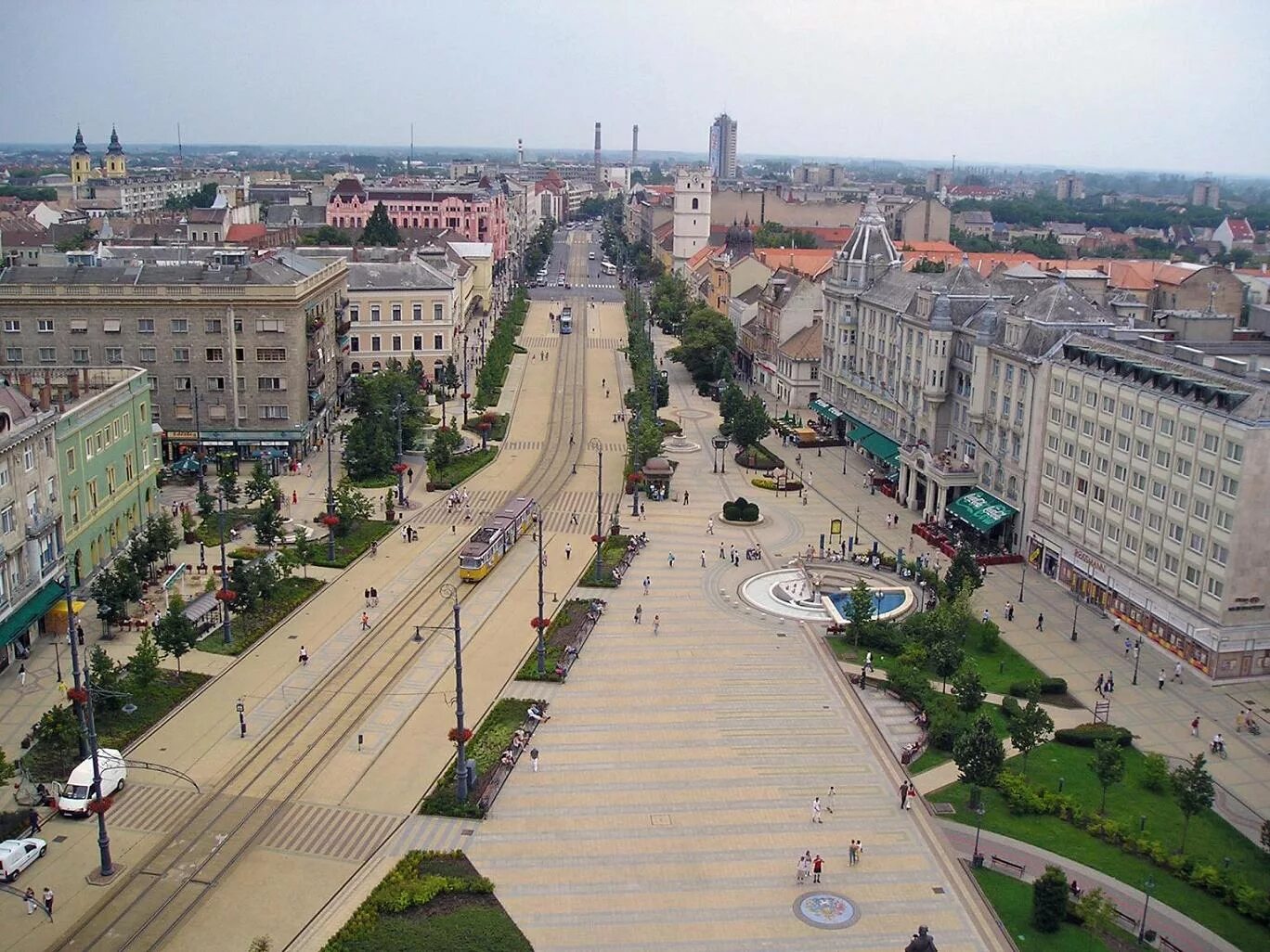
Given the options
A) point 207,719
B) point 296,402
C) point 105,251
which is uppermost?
point 105,251

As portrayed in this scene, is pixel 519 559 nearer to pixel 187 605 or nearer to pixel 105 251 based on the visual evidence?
pixel 187 605

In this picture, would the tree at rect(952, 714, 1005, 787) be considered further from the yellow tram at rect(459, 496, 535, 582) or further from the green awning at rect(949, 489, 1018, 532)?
the green awning at rect(949, 489, 1018, 532)

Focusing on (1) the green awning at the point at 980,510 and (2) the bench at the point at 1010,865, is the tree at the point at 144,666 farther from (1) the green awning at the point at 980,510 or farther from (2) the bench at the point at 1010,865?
(1) the green awning at the point at 980,510

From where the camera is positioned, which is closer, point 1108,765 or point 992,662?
point 1108,765

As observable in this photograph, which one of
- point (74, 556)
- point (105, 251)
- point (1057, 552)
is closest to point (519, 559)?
point (74, 556)

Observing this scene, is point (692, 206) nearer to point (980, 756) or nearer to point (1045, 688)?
point (1045, 688)

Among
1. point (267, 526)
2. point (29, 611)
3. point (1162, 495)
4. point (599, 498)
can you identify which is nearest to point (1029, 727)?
point (1162, 495)

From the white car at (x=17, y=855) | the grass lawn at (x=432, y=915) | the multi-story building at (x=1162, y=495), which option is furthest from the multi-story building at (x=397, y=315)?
the grass lawn at (x=432, y=915)

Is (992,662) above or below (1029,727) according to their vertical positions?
below
